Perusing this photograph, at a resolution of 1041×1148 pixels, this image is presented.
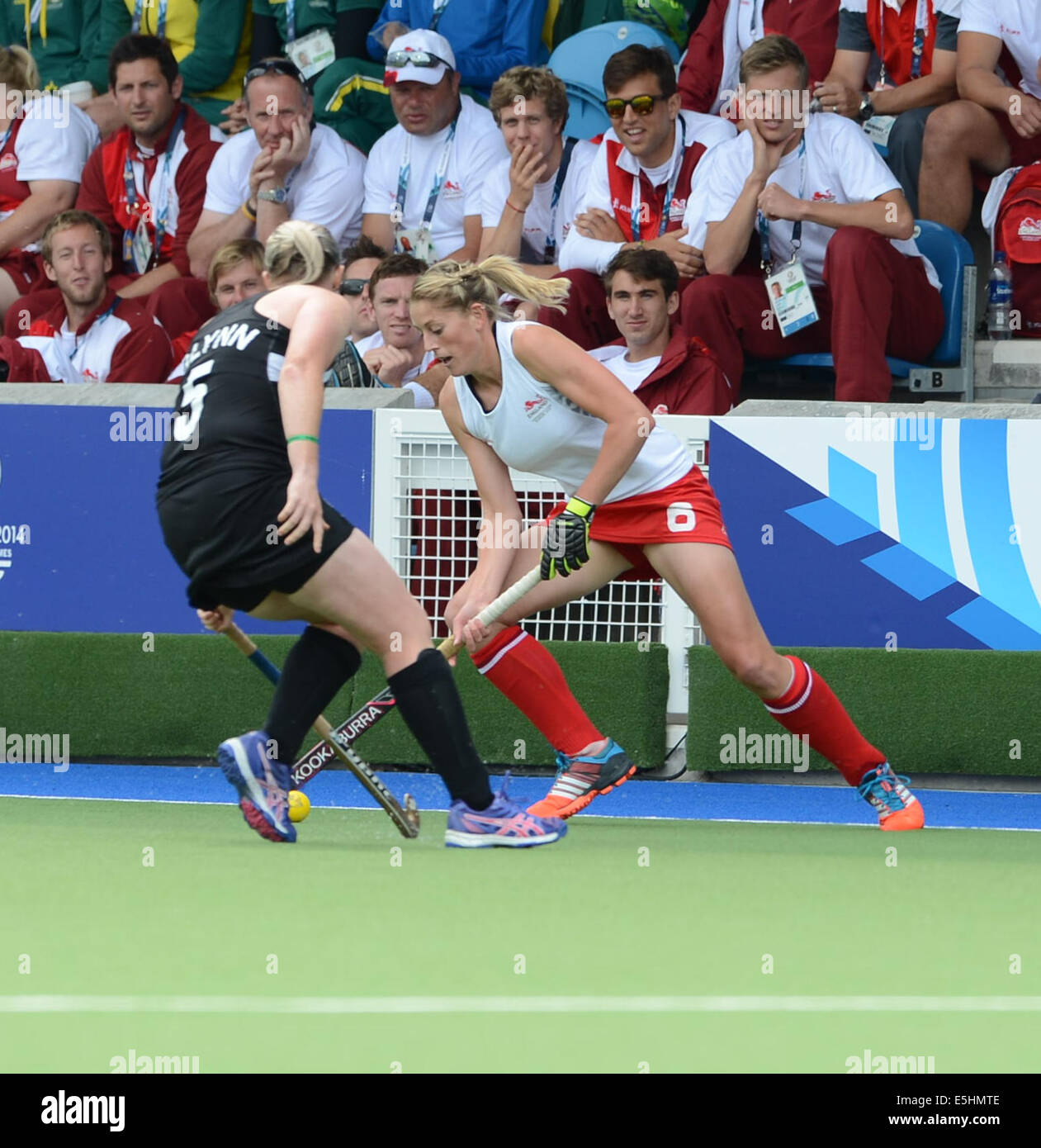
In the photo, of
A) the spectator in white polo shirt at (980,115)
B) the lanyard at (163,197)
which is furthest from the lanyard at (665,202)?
the lanyard at (163,197)

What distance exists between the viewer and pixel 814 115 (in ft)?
27.7

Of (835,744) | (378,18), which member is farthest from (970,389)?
(378,18)

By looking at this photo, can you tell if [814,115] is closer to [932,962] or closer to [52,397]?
[52,397]

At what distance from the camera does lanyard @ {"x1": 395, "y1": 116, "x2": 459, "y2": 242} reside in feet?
30.5

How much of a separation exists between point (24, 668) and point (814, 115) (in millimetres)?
4186

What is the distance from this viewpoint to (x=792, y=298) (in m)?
8.09

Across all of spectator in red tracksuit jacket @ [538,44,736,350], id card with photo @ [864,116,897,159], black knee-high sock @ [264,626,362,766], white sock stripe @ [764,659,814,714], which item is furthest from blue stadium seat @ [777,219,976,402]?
black knee-high sock @ [264,626,362,766]

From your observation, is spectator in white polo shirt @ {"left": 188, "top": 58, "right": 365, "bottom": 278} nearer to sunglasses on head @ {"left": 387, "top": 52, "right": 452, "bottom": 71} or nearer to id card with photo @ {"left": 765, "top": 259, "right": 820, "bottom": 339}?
sunglasses on head @ {"left": 387, "top": 52, "right": 452, "bottom": 71}

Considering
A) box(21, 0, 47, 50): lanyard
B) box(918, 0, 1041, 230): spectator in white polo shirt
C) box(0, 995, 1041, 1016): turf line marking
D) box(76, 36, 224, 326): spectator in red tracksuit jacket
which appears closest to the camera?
box(0, 995, 1041, 1016): turf line marking

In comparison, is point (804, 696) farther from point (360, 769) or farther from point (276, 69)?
point (276, 69)

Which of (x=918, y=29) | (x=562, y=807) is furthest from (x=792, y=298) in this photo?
(x=562, y=807)

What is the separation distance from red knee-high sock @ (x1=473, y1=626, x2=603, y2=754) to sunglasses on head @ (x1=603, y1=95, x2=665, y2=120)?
11.1ft

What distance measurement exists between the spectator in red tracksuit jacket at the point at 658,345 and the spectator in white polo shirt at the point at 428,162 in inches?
65.8

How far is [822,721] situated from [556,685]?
84cm
